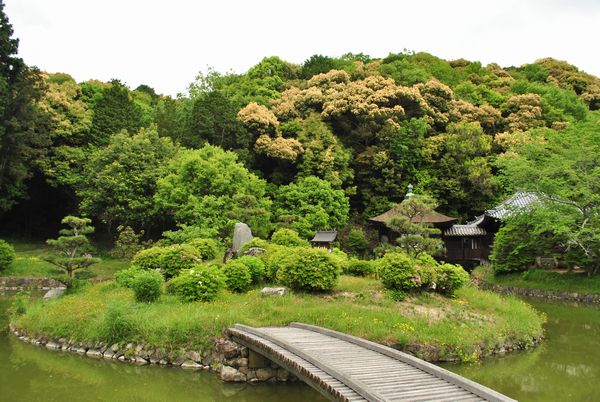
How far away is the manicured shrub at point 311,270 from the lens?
47.7ft

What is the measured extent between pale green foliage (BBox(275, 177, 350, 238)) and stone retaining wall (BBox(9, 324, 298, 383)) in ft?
58.4

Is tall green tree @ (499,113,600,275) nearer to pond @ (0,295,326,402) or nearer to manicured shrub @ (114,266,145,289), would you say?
pond @ (0,295,326,402)

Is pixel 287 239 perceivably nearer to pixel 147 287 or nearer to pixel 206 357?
pixel 147 287

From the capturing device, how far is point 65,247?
699 inches

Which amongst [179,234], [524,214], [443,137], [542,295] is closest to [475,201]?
[443,137]

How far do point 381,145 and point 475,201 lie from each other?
8.86 metres

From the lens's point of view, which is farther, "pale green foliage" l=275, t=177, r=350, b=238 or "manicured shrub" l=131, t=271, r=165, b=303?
"pale green foliage" l=275, t=177, r=350, b=238

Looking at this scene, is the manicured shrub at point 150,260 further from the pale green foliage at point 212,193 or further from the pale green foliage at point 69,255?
the pale green foliage at point 212,193

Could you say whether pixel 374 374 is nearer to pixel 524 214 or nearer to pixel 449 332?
pixel 449 332

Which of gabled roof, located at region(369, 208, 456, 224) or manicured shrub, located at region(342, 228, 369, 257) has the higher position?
gabled roof, located at region(369, 208, 456, 224)

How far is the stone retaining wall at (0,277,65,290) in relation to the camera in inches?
1019

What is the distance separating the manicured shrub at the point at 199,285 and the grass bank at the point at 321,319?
0.33 m

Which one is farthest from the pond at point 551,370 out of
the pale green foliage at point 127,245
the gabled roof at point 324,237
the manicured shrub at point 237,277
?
the pale green foliage at point 127,245

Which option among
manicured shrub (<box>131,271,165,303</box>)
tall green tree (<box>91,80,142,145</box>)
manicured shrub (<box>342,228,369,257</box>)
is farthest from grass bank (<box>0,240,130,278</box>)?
manicured shrub (<box>342,228,369,257</box>)
